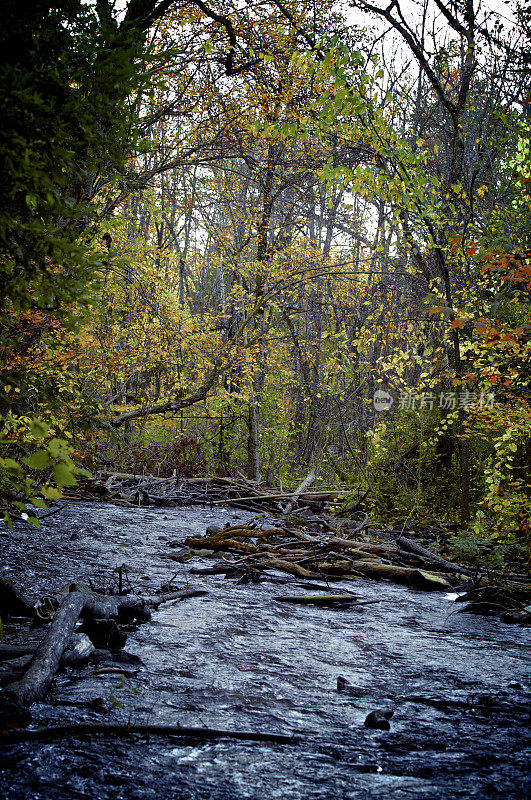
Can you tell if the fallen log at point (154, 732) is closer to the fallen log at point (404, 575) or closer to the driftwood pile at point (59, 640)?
the driftwood pile at point (59, 640)

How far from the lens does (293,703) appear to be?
2.76 metres

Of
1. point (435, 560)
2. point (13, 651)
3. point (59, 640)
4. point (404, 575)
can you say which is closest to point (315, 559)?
point (404, 575)

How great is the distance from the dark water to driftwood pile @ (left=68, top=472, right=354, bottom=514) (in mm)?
5255

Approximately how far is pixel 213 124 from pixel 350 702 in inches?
381

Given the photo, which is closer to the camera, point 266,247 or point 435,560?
point 435,560

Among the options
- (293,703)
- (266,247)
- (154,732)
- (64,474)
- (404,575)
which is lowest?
(404,575)

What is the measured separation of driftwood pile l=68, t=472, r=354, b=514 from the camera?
10.5 metres

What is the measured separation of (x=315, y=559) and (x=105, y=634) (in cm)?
326

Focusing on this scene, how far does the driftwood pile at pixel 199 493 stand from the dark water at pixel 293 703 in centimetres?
526

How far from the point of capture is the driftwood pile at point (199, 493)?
10.5 metres

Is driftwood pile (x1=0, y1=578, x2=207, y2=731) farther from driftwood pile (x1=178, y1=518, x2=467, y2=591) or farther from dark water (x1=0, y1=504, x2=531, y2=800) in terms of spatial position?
driftwood pile (x1=178, y1=518, x2=467, y2=591)

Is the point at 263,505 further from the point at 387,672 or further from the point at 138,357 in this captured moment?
the point at 387,672

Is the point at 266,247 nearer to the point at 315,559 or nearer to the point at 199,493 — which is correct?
the point at 199,493

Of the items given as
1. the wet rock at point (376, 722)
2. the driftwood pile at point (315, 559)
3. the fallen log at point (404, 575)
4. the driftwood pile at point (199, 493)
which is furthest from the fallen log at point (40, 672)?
the driftwood pile at point (199, 493)
